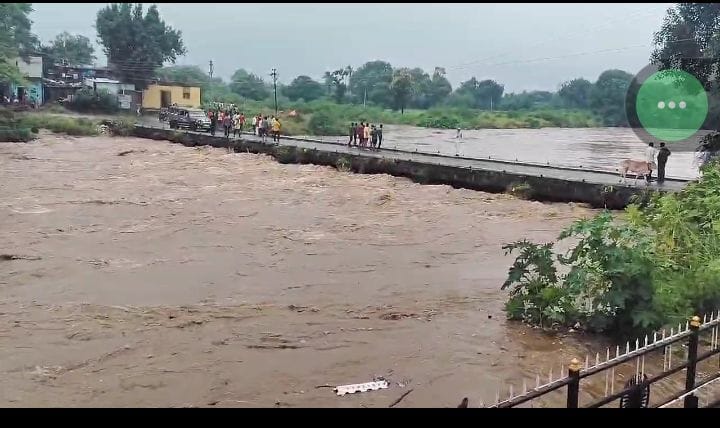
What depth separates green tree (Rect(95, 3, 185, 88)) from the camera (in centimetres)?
4425

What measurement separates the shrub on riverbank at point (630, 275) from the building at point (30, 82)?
4048cm

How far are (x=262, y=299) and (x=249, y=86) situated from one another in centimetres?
5665

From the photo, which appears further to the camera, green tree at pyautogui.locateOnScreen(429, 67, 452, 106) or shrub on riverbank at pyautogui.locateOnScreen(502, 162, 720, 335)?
green tree at pyautogui.locateOnScreen(429, 67, 452, 106)

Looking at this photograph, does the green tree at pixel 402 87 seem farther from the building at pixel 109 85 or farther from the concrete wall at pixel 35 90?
the concrete wall at pixel 35 90

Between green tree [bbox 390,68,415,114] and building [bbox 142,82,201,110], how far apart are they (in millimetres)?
18854

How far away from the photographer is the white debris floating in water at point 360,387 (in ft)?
17.9

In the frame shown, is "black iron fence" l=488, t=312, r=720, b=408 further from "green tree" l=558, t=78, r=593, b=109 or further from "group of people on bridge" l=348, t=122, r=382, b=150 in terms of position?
"green tree" l=558, t=78, r=593, b=109

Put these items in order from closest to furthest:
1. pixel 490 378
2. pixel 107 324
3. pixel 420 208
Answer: pixel 490 378
pixel 107 324
pixel 420 208

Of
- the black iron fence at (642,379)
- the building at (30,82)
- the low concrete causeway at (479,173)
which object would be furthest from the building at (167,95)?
the black iron fence at (642,379)

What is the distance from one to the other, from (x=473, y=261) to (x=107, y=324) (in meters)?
5.57

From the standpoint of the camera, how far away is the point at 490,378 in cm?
582

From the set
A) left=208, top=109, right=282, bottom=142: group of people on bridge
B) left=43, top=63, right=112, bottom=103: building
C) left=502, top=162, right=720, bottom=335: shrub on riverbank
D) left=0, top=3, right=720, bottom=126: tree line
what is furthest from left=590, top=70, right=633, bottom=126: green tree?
left=502, top=162, right=720, bottom=335: shrub on riverbank
